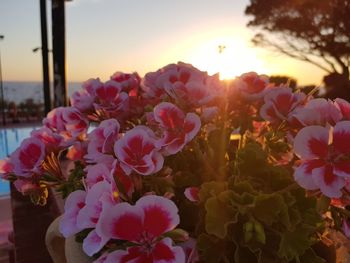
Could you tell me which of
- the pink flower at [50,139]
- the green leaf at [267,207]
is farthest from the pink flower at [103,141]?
the green leaf at [267,207]

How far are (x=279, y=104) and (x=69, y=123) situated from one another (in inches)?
15.4

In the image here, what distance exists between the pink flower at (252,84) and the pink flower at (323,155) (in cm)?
21

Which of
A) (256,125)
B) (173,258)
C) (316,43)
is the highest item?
(316,43)

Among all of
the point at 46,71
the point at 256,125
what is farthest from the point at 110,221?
the point at 46,71

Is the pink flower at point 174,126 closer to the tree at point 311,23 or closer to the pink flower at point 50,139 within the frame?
the pink flower at point 50,139

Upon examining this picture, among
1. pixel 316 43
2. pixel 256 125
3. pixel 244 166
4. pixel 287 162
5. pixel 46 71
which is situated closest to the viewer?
pixel 244 166

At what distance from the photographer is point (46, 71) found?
242 inches

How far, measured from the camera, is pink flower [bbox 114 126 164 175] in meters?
0.54

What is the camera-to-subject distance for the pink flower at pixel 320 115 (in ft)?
1.86

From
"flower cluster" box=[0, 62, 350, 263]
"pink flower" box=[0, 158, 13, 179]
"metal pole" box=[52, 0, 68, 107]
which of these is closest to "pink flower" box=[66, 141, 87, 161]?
"flower cluster" box=[0, 62, 350, 263]

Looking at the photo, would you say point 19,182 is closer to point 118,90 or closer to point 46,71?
point 118,90

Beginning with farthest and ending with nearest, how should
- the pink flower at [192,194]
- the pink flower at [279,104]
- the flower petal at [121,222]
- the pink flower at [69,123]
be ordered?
1. the pink flower at [69,123]
2. the pink flower at [279,104]
3. the pink flower at [192,194]
4. the flower petal at [121,222]

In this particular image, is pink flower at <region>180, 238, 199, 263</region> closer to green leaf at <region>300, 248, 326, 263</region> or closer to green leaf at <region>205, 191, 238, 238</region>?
A: green leaf at <region>205, 191, 238, 238</region>

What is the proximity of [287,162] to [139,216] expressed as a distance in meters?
0.32
